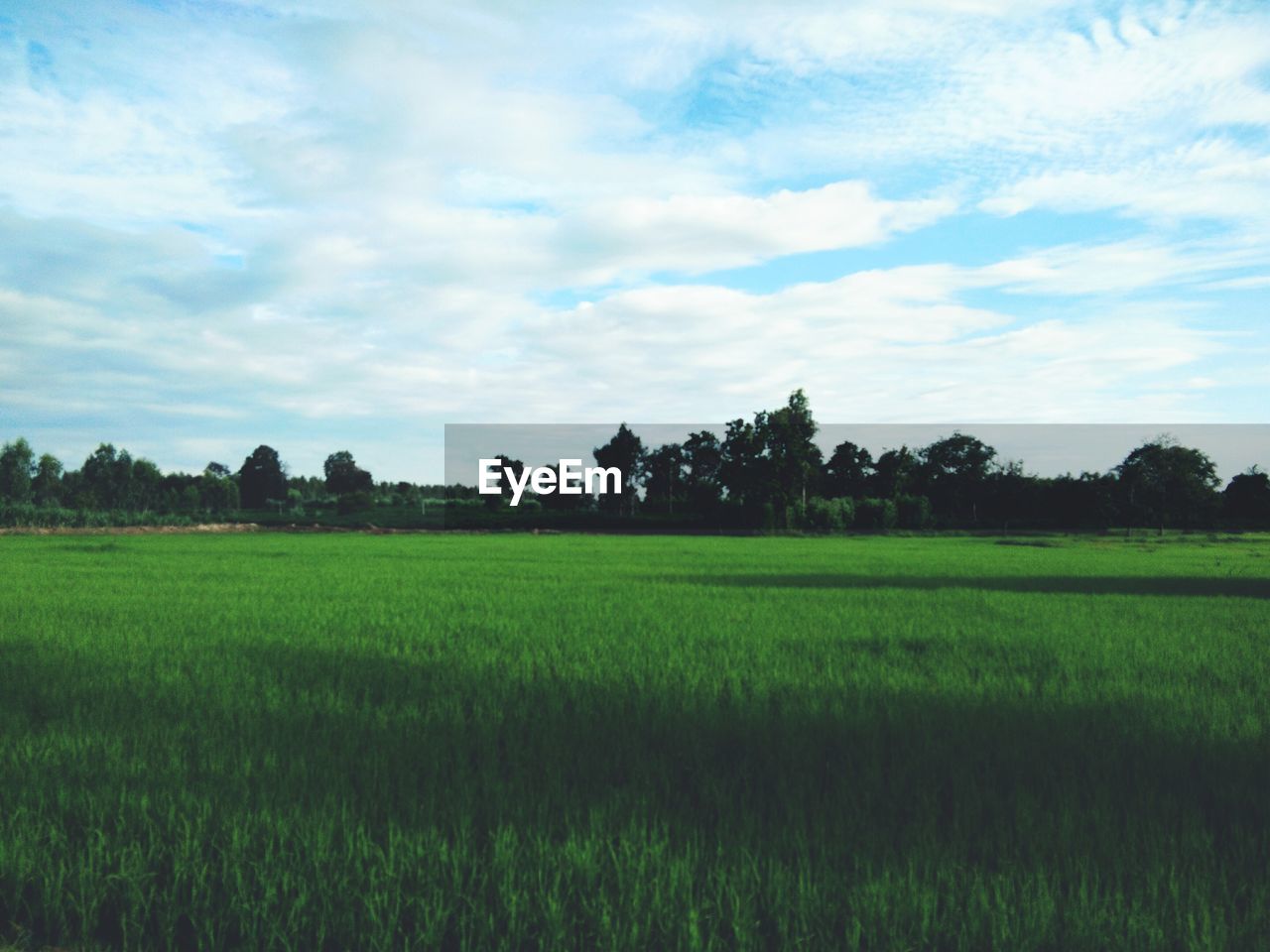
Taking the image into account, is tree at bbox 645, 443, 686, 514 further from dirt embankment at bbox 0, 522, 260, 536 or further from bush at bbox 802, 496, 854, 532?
dirt embankment at bbox 0, 522, 260, 536

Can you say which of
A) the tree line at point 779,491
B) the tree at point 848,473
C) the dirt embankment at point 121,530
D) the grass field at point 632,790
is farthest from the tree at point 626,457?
the grass field at point 632,790

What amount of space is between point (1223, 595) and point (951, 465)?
3391 inches

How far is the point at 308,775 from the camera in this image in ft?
15.7

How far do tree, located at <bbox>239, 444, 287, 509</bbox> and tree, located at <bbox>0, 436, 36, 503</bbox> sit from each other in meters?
34.3

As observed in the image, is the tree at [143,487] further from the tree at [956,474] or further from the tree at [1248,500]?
the tree at [1248,500]

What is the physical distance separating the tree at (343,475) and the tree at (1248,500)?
120m

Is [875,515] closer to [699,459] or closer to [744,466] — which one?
[744,466]

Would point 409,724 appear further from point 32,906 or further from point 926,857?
point 926,857

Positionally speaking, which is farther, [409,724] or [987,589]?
[987,589]

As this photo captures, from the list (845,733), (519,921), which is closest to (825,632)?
(845,733)

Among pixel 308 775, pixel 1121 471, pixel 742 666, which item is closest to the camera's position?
pixel 308 775

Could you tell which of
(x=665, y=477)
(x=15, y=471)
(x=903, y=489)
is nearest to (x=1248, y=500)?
(x=903, y=489)

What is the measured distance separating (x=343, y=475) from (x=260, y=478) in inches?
773

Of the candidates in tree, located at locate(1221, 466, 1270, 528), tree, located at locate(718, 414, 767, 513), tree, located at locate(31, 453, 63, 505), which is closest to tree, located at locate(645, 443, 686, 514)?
tree, located at locate(718, 414, 767, 513)
